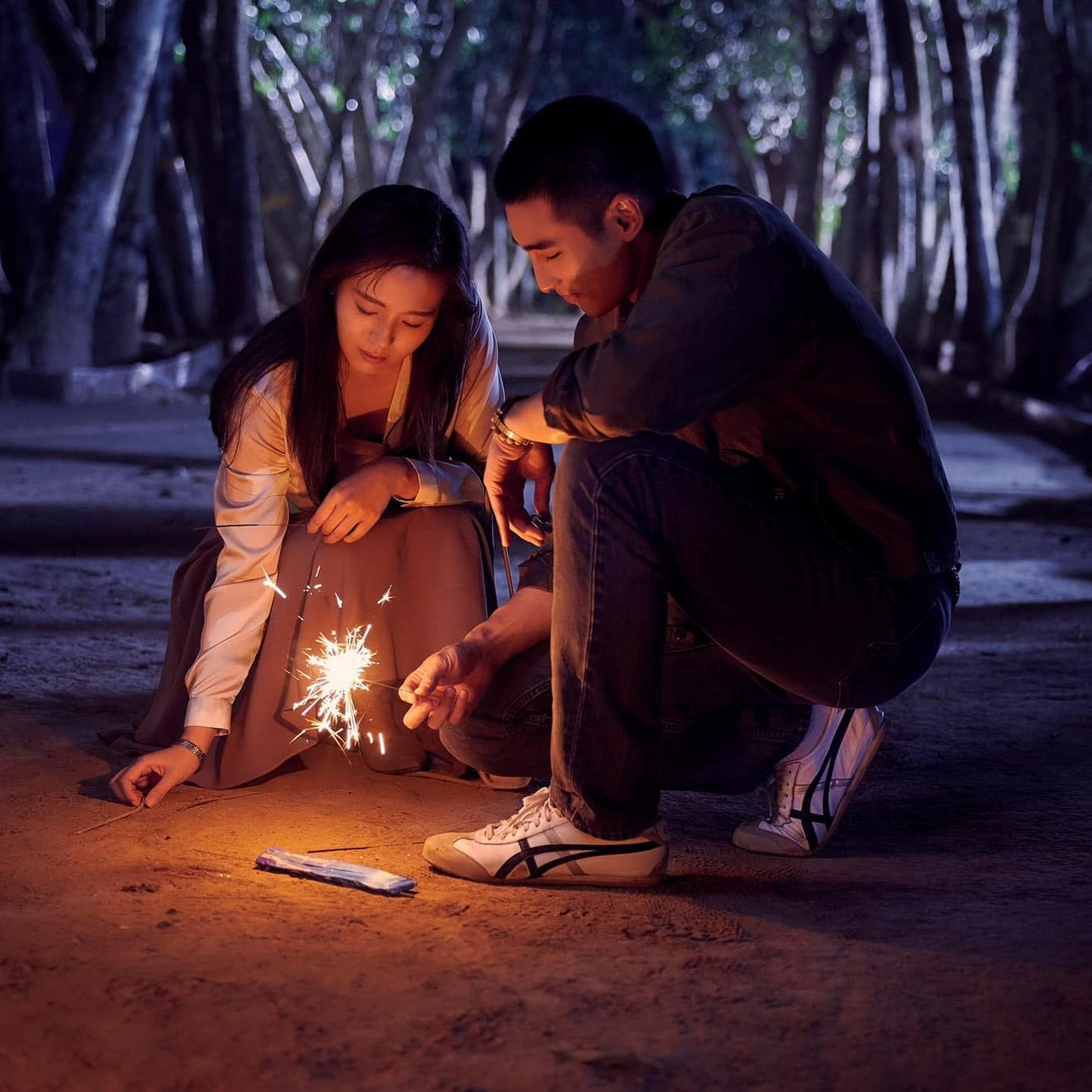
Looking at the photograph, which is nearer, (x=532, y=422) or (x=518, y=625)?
(x=532, y=422)

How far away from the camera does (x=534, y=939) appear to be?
9.41 feet

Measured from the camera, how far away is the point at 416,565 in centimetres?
405

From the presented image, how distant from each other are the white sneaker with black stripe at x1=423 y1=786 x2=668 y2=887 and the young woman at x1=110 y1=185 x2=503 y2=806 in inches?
28.1

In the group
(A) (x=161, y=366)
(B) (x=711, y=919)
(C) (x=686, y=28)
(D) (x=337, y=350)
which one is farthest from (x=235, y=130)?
(B) (x=711, y=919)

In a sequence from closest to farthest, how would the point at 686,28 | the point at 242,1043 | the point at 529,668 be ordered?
the point at 242,1043 → the point at 529,668 → the point at 686,28

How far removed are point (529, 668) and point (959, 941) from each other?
3.90ft

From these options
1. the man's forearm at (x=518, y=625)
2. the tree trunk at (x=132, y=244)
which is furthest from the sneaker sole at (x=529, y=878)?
the tree trunk at (x=132, y=244)

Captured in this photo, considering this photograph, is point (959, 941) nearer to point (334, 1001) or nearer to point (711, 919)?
point (711, 919)

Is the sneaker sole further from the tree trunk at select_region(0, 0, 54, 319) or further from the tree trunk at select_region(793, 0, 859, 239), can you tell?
the tree trunk at select_region(793, 0, 859, 239)

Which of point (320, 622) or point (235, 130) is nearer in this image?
point (320, 622)

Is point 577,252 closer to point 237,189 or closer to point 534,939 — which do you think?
point 534,939

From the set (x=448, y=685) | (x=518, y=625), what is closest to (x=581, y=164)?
(x=518, y=625)

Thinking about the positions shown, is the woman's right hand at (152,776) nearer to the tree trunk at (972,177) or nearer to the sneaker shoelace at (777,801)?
the sneaker shoelace at (777,801)

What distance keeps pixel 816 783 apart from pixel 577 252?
4.30 feet
